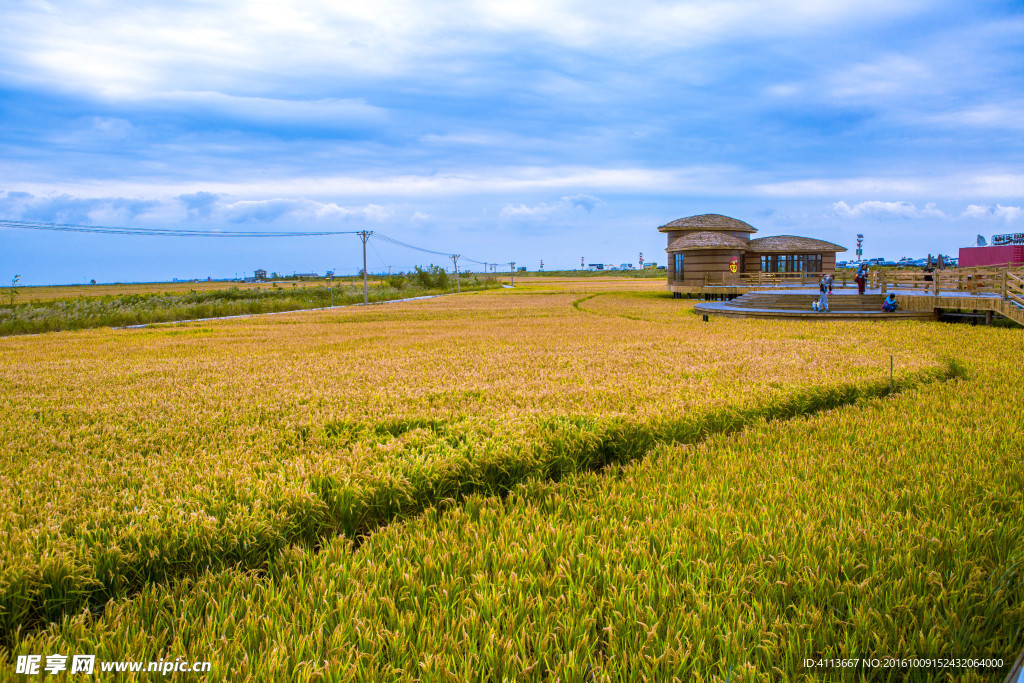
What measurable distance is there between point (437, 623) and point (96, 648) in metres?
1.75

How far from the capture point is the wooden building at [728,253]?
42844 mm

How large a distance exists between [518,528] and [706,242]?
41.9 meters

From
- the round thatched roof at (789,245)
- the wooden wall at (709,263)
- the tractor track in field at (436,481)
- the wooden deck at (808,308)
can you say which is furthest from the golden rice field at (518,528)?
the round thatched roof at (789,245)

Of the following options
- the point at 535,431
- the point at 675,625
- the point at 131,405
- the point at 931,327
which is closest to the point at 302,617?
the point at 675,625

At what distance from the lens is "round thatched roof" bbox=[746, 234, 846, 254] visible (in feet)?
145

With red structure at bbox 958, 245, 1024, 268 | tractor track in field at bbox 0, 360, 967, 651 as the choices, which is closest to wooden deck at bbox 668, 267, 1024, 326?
tractor track in field at bbox 0, 360, 967, 651

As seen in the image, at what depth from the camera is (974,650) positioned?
9.30ft

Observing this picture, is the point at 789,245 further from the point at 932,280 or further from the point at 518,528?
the point at 518,528

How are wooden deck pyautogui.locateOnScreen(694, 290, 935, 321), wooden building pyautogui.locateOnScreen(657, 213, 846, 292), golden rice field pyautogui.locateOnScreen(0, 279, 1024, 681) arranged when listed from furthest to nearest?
wooden building pyautogui.locateOnScreen(657, 213, 846, 292) → wooden deck pyautogui.locateOnScreen(694, 290, 935, 321) → golden rice field pyautogui.locateOnScreen(0, 279, 1024, 681)

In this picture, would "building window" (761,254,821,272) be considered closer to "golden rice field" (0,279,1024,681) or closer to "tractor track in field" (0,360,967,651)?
"golden rice field" (0,279,1024,681)

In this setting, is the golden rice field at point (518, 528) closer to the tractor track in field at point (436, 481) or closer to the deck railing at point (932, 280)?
the tractor track in field at point (436, 481)

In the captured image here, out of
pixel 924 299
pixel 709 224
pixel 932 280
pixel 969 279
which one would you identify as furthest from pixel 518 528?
pixel 709 224

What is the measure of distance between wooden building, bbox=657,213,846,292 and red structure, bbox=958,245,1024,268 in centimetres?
1622

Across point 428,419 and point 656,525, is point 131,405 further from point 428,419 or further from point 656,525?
point 656,525
